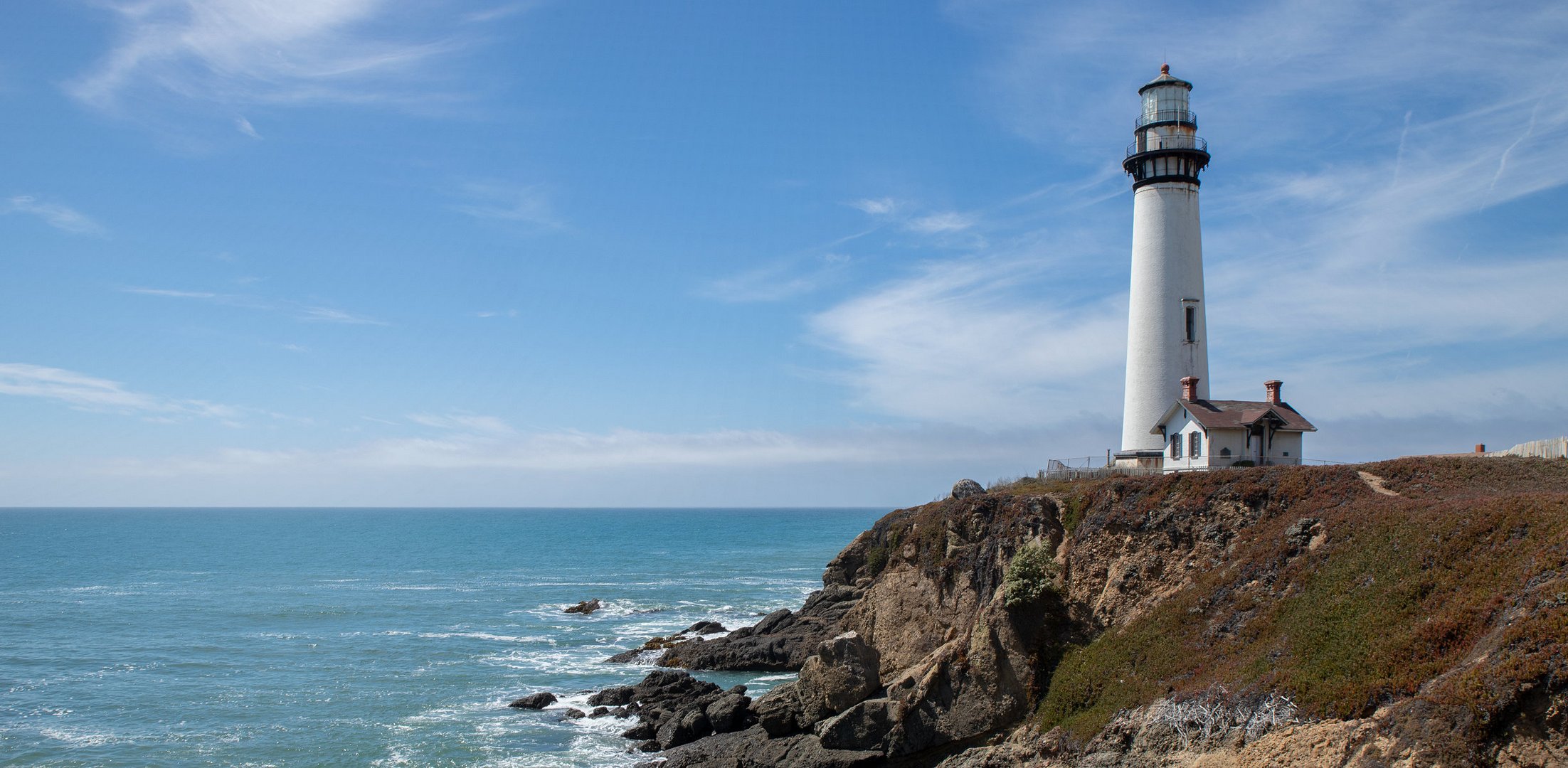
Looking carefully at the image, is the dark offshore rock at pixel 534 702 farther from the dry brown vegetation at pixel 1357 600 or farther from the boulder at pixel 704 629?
the dry brown vegetation at pixel 1357 600

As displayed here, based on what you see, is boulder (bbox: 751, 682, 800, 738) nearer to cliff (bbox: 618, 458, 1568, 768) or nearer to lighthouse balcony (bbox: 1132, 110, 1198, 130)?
cliff (bbox: 618, 458, 1568, 768)

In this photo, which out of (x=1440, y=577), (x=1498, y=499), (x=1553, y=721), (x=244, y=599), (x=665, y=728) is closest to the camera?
(x=1553, y=721)

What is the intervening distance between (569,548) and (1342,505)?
10900 centimetres

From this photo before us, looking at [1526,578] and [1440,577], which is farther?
[1440,577]

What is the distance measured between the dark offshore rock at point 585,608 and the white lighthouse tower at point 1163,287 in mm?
33657

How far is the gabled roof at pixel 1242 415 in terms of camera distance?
34500 mm

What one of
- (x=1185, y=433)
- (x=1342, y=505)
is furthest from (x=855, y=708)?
(x=1185, y=433)

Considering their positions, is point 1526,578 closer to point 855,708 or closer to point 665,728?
point 855,708

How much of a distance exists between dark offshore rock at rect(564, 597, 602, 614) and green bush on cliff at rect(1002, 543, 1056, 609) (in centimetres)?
3603

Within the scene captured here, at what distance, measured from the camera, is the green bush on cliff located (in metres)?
27.3

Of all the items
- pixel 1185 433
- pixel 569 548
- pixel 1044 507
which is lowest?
pixel 569 548

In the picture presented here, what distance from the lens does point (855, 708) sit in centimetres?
2541

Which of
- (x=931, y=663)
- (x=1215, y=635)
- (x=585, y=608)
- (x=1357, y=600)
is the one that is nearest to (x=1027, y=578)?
(x=931, y=663)

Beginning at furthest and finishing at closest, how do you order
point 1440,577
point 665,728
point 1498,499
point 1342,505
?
point 665,728 → point 1342,505 → point 1498,499 → point 1440,577
